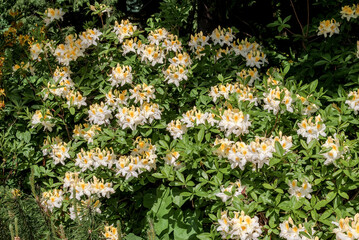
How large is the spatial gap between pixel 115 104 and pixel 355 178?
1.51 metres

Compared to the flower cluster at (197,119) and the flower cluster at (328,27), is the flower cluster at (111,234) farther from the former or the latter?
the flower cluster at (328,27)

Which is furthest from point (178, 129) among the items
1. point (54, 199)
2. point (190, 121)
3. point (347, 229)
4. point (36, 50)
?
point (36, 50)

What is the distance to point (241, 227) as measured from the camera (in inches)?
89.5

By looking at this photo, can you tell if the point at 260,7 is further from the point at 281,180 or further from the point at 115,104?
the point at 281,180

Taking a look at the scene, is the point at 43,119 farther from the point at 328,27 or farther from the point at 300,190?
the point at 328,27

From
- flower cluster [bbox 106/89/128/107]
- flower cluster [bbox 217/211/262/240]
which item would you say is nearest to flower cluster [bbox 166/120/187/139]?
flower cluster [bbox 106/89/128/107]

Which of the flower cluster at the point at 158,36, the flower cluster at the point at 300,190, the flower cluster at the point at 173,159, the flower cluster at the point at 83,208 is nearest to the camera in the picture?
the flower cluster at the point at 83,208

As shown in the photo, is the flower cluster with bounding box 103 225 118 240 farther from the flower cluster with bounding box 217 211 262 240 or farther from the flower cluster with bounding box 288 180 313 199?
the flower cluster with bounding box 288 180 313 199

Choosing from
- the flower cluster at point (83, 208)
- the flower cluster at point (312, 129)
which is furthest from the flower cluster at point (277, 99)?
the flower cluster at point (83, 208)

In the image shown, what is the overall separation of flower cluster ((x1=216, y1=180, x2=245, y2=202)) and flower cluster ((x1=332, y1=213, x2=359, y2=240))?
0.54 meters

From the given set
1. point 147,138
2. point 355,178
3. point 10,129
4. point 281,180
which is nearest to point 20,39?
point 10,129

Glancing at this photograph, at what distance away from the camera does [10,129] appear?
3.51 meters

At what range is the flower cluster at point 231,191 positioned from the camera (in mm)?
2391

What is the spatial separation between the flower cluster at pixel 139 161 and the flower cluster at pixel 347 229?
113 centimetres
